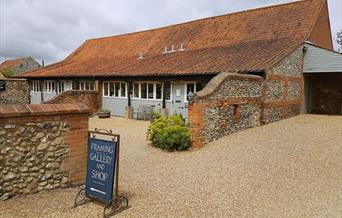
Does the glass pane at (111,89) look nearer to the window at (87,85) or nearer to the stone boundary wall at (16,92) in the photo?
the window at (87,85)

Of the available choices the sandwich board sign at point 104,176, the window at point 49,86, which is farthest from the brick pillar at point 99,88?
the sandwich board sign at point 104,176

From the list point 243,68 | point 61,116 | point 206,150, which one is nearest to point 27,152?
point 61,116

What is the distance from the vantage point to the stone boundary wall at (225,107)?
1075 cm

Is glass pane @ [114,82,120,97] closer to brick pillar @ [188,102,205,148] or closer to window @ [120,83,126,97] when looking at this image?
window @ [120,83,126,97]

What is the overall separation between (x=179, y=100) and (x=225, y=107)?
598 cm

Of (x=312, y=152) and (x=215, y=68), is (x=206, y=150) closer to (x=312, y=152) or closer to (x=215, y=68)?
(x=312, y=152)

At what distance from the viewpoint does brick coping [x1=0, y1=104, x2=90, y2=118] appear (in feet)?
17.5

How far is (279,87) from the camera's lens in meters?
15.6

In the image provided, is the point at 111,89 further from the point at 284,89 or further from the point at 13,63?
the point at 13,63

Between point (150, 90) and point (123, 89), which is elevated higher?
point (123, 89)

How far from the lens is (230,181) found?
713 cm

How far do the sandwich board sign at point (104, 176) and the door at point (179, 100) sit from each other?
38.7 feet

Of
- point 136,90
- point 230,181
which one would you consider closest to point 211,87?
point 230,181

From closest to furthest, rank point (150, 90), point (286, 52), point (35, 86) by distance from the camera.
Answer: point (286, 52) < point (150, 90) < point (35, 86)
